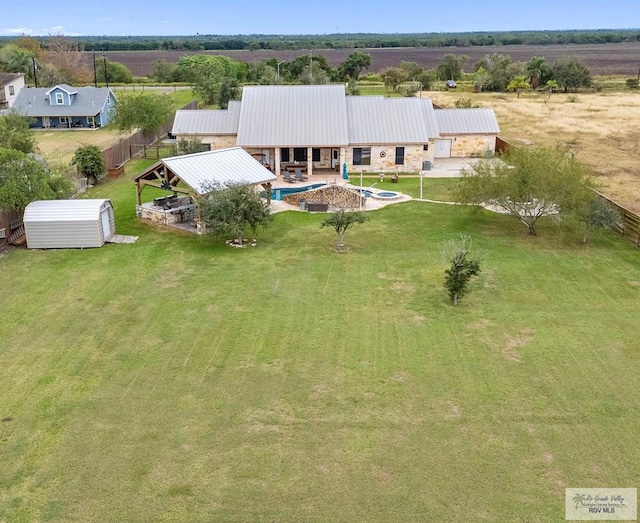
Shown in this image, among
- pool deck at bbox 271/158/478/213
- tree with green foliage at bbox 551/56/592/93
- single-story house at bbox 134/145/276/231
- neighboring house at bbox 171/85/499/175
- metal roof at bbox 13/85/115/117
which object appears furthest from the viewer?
tree with green foliage at bbox 551/56/592/93

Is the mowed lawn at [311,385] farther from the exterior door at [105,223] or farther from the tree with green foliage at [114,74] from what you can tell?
A: the tree with green foliage at [114,74]

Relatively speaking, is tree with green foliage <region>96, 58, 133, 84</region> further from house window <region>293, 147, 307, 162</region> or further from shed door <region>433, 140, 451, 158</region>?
shed door <region>433, 140, 451, 158</region>

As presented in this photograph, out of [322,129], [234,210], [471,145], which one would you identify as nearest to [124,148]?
[322,129]

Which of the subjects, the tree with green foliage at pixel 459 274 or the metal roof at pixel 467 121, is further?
the metal roof at pixel 467 121

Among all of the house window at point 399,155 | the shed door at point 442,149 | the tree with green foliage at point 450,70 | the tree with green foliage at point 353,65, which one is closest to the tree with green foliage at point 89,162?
the house window at point 399,155

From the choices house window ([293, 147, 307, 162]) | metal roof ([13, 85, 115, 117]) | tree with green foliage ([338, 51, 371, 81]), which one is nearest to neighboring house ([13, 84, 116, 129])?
metal roof ([13, 85, 115, 117])

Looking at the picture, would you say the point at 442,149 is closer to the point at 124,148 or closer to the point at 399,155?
the point at 399,155

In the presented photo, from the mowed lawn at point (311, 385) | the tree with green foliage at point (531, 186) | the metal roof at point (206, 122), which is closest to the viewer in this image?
the mowed lawn at point (311, 385)
